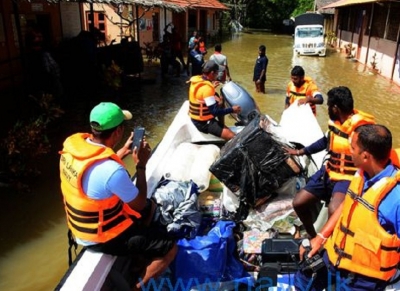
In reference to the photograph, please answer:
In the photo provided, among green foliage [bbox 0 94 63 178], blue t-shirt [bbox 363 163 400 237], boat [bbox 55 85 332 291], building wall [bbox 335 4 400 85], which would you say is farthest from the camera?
building wall [bbox 335 4 400 85]

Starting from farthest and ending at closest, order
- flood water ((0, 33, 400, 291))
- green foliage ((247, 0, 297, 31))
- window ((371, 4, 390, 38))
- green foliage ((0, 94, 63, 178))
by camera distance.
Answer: green foliage ((247, 0, 297, 31))
window ((371, 4, 390, 38))
green foliage ((0, 94, 63, 178))
flood water ((0, 33, 400, 291))

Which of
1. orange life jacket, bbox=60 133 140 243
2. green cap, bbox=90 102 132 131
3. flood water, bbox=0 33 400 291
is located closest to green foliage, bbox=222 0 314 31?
flood water, bbox=0 33 400 291

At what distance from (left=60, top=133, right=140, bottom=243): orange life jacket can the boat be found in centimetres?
17

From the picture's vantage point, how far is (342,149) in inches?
123

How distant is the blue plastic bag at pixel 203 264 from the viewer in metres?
3.03

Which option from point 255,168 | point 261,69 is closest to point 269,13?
point 261,69

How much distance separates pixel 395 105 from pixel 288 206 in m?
8.25

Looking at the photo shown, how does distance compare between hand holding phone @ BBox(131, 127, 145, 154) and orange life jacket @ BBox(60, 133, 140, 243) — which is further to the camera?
hand holding phone @ BBox(131, 127, 145, 154)

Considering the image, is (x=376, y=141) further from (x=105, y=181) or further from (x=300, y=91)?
(x=300, y=91)

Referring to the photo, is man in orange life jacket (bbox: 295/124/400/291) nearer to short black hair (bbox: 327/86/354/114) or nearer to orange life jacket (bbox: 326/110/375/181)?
orange life jacket (bbox: 326/110/375/181)

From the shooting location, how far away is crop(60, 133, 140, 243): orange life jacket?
231cm

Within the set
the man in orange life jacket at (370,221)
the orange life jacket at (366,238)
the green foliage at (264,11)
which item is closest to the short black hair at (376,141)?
the man in orange life jacket at (370,221)

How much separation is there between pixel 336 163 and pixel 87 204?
6.43 feet

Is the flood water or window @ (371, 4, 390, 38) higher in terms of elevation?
window @ (371, 4, 390, 38)
